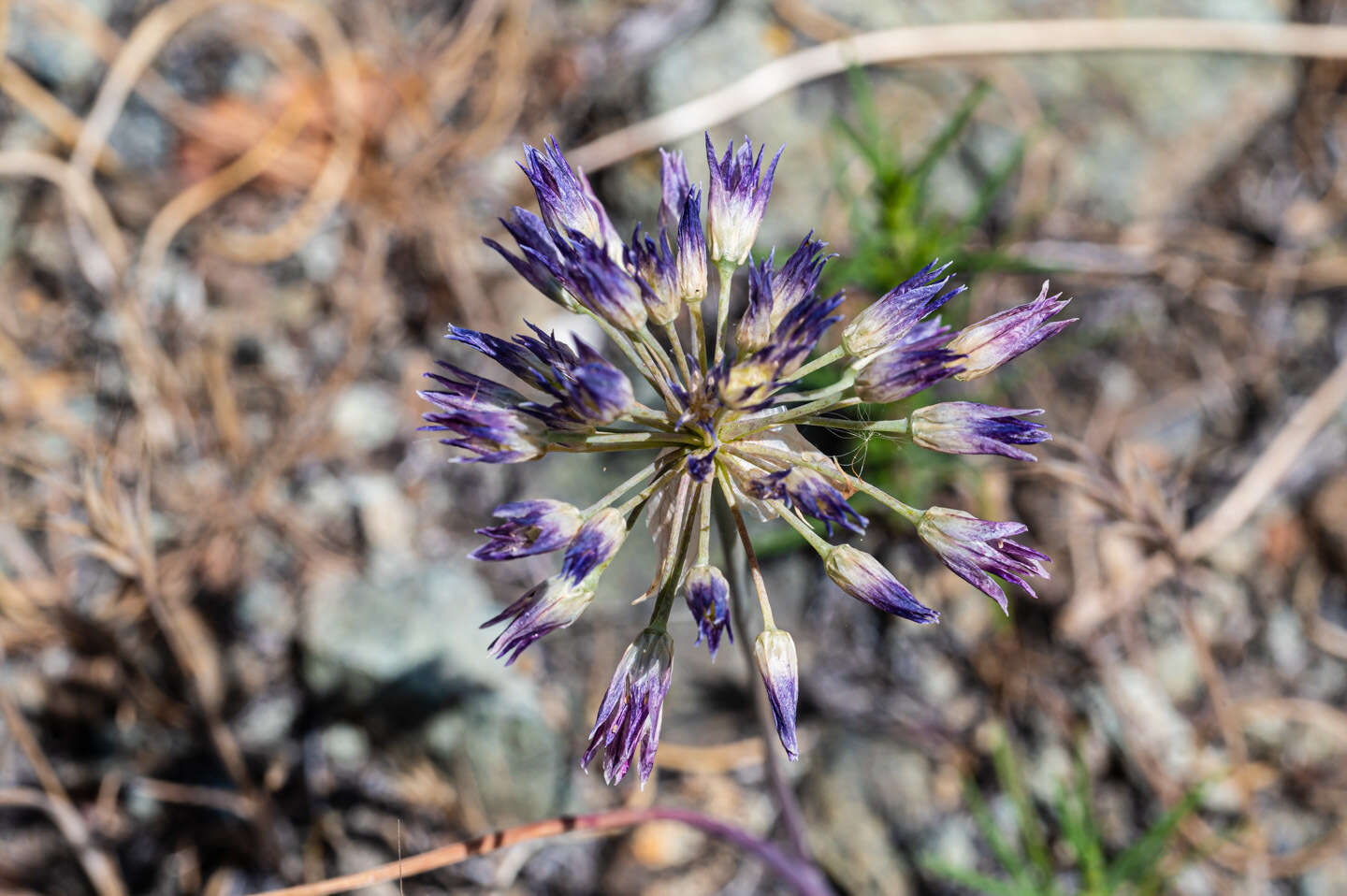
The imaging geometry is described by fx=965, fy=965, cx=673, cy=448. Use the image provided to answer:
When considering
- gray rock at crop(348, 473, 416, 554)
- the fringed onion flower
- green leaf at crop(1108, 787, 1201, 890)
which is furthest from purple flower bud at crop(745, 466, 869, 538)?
gray rock at crop(348, 473, 416, 554)

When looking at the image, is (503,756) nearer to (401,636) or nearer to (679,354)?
(401,636)

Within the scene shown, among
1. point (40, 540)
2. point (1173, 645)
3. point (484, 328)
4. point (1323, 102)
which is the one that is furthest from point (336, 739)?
point (1323, 102)

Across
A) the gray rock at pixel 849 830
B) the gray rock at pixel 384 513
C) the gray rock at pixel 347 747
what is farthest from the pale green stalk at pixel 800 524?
the gray rock at pixel 384 513

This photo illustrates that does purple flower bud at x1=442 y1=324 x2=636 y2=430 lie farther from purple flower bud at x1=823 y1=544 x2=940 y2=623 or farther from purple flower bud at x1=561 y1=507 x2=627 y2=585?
purple flower bud at x1=823 y1=544 x2=940 y2=623

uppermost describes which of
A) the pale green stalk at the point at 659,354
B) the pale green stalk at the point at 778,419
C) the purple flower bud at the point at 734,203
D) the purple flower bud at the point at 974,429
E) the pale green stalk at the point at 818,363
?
the purple flower bud at the point at 734,203

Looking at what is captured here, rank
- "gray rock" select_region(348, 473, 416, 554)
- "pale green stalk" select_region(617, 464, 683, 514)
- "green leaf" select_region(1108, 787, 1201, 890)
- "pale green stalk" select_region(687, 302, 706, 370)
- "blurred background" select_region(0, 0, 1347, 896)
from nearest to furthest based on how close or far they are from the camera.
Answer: "pale green stalk" select_region(617, 464, 683, 514)
"pale green stalk" select_region(687, 302, 706, 370)
"green leaf" select_region(1108, 787, 1201, 890)
"blurred background" select_region(0, 0, 1347, 896)
"gray rock" select_region(348, 473, 416, 554)

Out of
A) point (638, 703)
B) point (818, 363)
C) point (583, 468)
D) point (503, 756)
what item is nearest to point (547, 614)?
point (638, 703)

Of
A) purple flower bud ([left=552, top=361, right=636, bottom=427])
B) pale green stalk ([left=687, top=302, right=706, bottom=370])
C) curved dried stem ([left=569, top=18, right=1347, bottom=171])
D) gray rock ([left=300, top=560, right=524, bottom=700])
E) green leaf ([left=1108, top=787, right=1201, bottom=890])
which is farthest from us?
curved dried stem ([left=569, top=18, right=1347, bottom=171])

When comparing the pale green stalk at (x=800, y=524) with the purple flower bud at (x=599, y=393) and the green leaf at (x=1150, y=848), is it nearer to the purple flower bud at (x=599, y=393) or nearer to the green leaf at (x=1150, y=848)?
the purple flower bud at (x=599, y=393)
